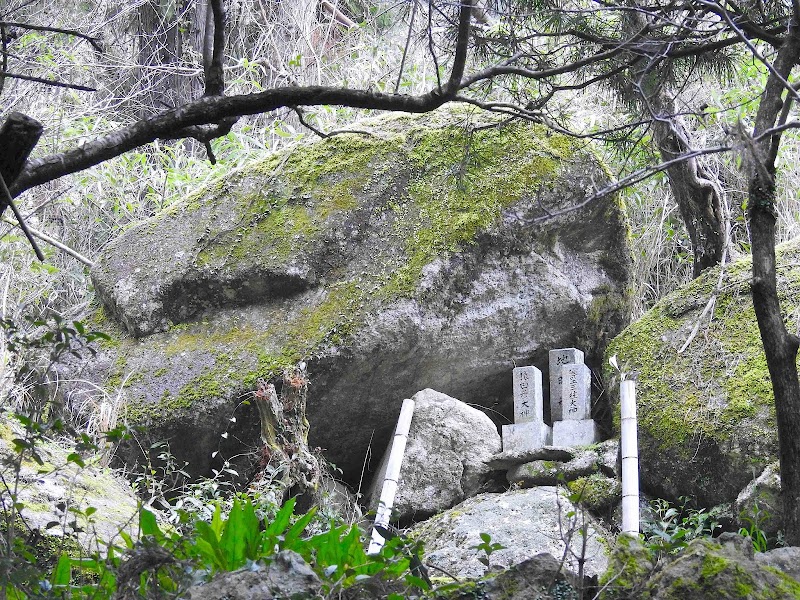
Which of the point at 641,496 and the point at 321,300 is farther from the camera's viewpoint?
the point at 321,300

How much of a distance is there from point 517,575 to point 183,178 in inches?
247

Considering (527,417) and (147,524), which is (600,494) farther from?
(147,524)

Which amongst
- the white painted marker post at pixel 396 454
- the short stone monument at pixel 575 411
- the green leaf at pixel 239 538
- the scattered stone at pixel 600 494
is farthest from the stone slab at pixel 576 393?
the green leaf at pixel 239 538

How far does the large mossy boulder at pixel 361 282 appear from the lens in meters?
5.57

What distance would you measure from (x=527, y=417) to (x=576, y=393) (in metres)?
0.35

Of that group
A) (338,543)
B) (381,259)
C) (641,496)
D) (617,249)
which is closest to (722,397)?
(641,496)

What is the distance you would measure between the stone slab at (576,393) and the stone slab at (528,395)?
15 cm

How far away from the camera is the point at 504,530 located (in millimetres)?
4793

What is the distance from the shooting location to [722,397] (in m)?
5.22

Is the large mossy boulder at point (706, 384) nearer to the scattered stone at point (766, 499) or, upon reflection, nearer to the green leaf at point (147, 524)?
the scattered stone at point (766, 499)

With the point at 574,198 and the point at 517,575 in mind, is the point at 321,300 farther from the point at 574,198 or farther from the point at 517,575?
the point at 517,575

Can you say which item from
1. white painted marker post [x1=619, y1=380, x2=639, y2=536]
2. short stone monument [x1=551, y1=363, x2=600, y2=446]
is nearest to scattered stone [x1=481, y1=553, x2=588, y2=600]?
white painted marker post [x1=619, y1=380, x2=639, y2=536]

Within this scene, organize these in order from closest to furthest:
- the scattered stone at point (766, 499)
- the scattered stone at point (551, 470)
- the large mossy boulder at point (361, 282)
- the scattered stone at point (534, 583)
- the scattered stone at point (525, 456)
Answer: the scattered stone at point (534, 583) → the scattered stone at point (766, 499) → the scattered stone at point (551, 470) → the scattered stone at point (525, 456) → the large mossy boulder at point (361, 282)

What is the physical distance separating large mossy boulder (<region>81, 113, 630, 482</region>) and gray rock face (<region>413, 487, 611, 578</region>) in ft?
3.25
